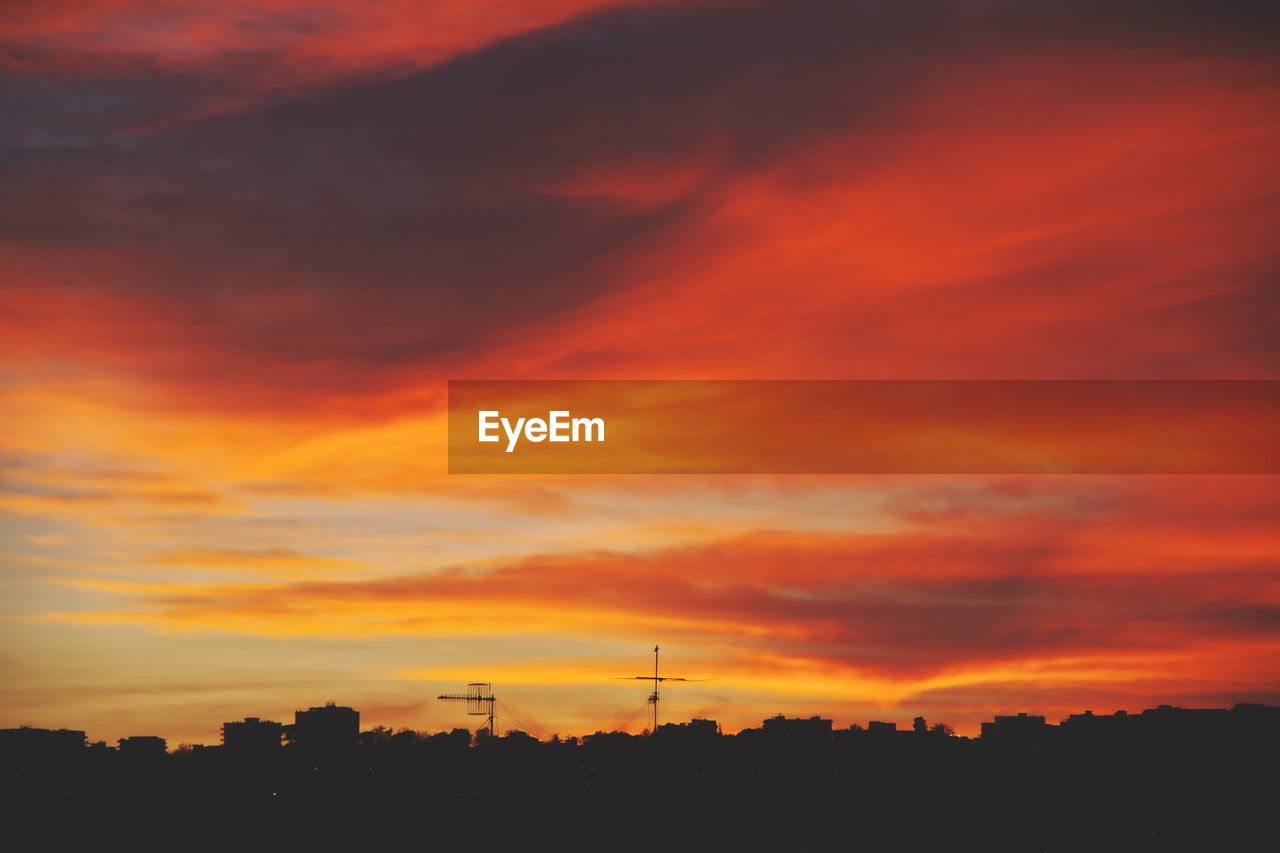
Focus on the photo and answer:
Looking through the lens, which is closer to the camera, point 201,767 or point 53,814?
point 53,814

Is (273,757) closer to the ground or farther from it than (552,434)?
closer to the ground

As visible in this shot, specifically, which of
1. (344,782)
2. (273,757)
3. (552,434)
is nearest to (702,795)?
(344,782)

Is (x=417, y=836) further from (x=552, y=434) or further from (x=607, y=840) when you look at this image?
(x=552, y=434)

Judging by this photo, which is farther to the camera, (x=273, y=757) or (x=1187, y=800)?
(x=273, y=757)

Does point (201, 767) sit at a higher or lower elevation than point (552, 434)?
lower

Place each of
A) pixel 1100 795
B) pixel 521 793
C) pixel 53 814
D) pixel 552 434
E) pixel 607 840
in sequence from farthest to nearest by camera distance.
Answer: pixel 1100 795 < pixel 521 793 < pixel 607 840 < pixel 53 814 < pixel 552 434

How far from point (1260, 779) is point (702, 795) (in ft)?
252

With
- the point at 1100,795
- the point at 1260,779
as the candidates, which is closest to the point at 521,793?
the point at 1100,795

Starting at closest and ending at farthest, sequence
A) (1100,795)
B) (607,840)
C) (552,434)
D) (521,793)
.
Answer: (552,434), (607,840), (521,793), (1100,795)

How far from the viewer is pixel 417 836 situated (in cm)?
14000

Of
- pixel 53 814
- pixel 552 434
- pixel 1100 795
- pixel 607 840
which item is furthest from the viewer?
pixel 1100 795

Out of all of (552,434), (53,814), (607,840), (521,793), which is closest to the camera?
(552,434)

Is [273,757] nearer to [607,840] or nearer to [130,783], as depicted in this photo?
[130,783]

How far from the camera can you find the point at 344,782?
177375 mm
